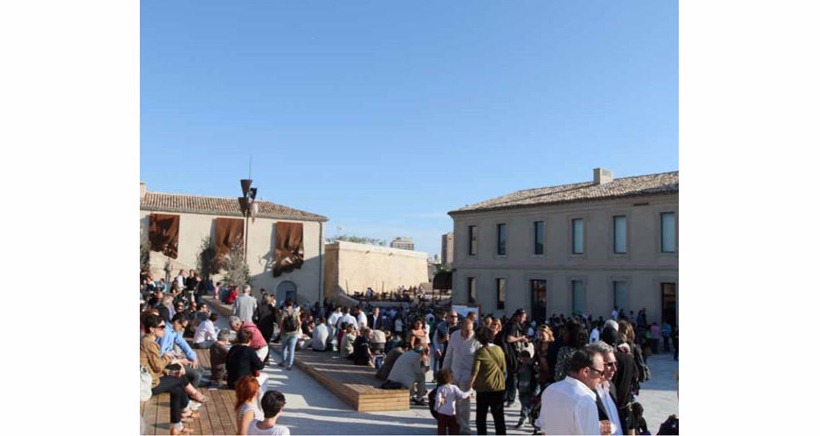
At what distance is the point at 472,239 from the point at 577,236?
5973 mm

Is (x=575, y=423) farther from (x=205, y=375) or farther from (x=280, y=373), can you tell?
(x=280, y=373)

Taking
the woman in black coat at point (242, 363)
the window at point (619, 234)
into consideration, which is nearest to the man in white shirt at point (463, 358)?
the woman in black coat at point (242, 363)

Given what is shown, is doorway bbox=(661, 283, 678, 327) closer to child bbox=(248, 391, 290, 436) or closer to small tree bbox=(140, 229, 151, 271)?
child bbox=(248, 391, 290, 436)

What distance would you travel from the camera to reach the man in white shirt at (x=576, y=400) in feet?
10.1

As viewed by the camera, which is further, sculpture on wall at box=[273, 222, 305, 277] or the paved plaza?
sculpture on wall at box=[273, 222, 305, 277]

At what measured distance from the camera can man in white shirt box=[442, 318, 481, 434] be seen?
253 inches

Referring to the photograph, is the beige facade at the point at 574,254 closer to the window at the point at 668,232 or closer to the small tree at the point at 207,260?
the window at the point at 668,232

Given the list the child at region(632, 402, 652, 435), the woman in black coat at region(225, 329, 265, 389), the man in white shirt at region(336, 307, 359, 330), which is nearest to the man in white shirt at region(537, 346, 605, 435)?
the child at region(632, 402, 652, 435)

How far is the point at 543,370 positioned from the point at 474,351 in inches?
28.4

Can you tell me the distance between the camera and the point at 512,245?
1064 inches

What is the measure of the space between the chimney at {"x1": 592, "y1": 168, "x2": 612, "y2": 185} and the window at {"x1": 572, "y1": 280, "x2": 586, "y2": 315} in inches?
190

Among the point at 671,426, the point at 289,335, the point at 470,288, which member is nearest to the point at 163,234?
the point at 470,288

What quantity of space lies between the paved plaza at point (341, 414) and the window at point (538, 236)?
51.8 feet
